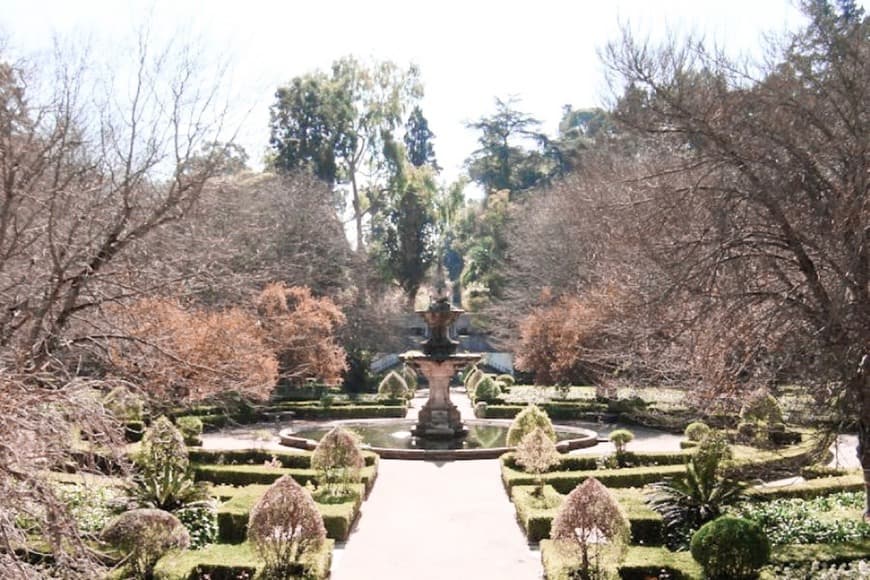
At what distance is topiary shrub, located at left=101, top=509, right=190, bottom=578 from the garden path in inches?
83.2

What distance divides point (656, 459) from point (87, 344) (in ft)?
36.9

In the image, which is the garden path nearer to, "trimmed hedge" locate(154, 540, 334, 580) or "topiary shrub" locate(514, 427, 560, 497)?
"trimmed hedge" locate(154, 540, 334, 580)

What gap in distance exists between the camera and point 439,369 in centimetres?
2055

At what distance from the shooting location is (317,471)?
13.7m

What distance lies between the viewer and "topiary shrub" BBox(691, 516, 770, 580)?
27.2ft

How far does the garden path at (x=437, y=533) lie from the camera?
31.8 feet

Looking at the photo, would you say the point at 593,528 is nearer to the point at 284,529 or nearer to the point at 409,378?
the point at 284,529

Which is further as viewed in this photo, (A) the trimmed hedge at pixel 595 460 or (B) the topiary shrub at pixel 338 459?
(A) the trimmed hedge at pixel 595 460

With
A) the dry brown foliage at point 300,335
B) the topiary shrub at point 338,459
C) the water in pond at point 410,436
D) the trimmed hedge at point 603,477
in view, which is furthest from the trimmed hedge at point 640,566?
the dry brown foliage at point 300,335

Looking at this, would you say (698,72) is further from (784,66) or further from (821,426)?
(821,426)

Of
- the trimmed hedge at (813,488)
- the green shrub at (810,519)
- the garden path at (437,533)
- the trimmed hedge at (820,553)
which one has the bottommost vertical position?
the garden path at (437,533)

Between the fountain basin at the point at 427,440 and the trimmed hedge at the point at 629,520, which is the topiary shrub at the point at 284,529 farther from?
the fountain basin at the point at 427,440

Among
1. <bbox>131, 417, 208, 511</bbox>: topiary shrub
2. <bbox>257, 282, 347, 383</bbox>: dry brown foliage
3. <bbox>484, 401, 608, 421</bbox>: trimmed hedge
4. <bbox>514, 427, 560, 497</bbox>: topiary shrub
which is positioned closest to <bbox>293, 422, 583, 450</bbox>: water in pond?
<bbox>484, 401, 608, 421</bbox>: trimmed hedge

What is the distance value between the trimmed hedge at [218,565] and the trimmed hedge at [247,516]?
0.99 meters
